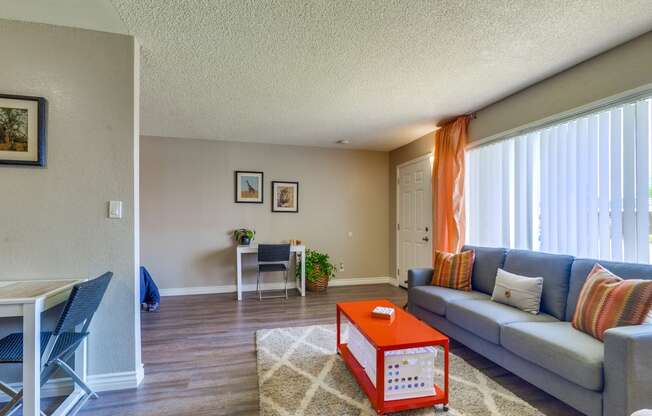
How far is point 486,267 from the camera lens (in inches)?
118

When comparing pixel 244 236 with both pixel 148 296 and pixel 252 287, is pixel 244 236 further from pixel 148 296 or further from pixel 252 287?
pixel 148 296

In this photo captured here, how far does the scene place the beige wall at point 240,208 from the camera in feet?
15.1

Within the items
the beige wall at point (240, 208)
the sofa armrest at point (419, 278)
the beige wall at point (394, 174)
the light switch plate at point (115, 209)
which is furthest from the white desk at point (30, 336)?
the beige wall at point (394, 174)

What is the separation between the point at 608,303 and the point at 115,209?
3.16 metres

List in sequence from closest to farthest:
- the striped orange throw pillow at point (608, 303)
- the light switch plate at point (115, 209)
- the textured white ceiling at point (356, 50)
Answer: the striped orange throw pillow at point (608, 303) < the textured white ceiling at point (356, 50) < the light switch plate at point (115, 209)

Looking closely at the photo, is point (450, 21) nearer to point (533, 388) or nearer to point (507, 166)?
point (507, 166)

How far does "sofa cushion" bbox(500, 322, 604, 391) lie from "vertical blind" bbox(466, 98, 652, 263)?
781mm

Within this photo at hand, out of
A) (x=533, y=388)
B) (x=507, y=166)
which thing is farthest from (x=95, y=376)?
(x=507, y=166)

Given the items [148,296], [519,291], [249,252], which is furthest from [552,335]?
[148,296]

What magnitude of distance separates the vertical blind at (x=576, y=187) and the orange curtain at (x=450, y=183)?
235 millimetres

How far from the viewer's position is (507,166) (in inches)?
127

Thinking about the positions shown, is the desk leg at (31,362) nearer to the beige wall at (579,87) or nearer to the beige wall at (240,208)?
the beige wall at (240,208)

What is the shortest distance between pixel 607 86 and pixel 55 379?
14.3 ft

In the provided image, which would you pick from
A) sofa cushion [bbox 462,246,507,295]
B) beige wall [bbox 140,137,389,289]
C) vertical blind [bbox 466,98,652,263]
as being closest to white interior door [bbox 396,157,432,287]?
beige wall [bbox 140,137,389,289]
